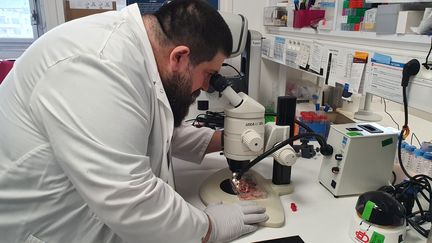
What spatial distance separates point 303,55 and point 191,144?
0.71 metres

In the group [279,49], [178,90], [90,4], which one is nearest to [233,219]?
[178,90]

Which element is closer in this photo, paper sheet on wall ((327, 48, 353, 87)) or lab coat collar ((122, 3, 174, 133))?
lab coat collar ((122, 3, 174, 133))

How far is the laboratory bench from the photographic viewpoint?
3.13 ft

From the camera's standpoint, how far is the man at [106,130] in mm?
709

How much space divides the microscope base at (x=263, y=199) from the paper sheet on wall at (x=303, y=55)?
63 centimetres

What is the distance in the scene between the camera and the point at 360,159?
1135 millimetres

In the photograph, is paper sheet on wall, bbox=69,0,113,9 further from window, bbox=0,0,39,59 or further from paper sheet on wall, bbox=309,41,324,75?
paper sheet on wall, bbox=309,41,324,75

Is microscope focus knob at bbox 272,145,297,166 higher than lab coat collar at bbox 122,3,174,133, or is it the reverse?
lab coat collar at bbox 122,3,174,133

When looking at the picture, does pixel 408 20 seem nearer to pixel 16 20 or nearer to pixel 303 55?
pixel 303 55

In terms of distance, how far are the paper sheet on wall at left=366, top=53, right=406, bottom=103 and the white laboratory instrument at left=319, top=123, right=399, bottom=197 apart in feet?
0.50

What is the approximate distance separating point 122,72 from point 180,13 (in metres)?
0.30

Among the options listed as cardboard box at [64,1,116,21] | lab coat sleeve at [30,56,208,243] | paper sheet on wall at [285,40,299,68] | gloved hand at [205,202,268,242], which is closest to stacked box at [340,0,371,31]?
paper sheet on wall at [285,40,299,68]

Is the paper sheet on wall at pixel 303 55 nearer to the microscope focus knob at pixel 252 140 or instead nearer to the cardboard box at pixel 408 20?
the cardboard box at pixel 408 20

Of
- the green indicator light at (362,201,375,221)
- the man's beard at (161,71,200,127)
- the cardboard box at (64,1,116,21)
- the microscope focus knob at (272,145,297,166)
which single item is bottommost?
the green indicator light at (362,201,375,221)
